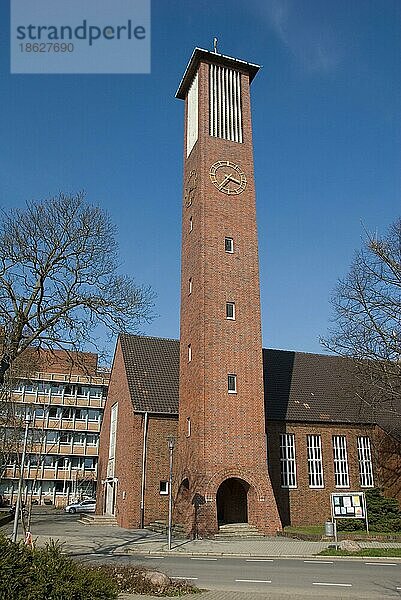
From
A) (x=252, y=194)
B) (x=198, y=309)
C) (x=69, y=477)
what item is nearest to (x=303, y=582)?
(x=198, y=309)

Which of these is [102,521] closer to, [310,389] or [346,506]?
[346,506]

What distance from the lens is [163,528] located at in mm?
27750

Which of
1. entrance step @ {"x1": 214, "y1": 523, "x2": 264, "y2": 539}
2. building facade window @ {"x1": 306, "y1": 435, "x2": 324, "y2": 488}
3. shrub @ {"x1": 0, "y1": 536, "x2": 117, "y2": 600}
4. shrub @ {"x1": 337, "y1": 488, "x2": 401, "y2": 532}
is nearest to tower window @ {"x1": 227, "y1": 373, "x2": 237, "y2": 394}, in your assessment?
entrance step @ {"x1": 214, "y1": 523, "x2": 264, "y2": 539}

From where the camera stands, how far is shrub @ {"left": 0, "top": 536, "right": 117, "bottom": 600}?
8.83m

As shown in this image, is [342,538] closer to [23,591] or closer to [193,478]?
[193,478]

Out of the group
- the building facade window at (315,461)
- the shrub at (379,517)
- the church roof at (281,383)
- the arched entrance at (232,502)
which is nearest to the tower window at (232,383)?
the arched entrance at (232,502)

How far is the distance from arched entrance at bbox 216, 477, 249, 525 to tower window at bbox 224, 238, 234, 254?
11.2 m

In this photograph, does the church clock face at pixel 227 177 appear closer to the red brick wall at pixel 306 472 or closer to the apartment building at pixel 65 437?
the red brick wall at pixel 306 472

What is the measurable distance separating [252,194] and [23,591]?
24.8 meters

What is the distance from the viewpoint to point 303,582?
14.1 m

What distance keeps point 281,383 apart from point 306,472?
5.94m

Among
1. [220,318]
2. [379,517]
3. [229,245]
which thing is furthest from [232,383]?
[379,517]

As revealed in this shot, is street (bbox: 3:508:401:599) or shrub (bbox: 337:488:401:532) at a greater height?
shrub (bbox: 337:488:401:532)

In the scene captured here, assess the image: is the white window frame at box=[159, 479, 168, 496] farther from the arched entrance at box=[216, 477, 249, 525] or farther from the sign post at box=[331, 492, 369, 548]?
the sign post at box=[331, 492, 369, 548]
